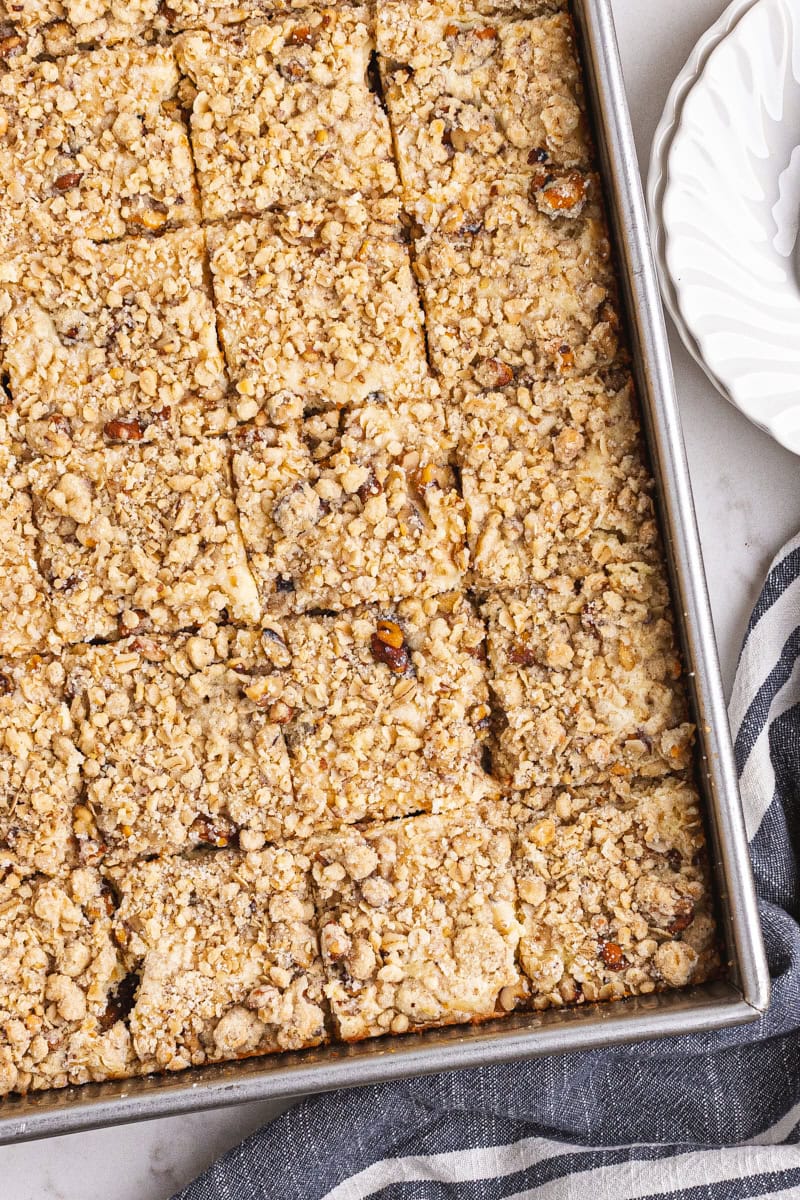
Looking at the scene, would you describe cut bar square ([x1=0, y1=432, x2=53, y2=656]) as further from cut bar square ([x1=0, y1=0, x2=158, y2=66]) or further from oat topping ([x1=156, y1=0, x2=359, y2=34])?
oat topping ([x1=156, y1=0, x2=359, y2=34])

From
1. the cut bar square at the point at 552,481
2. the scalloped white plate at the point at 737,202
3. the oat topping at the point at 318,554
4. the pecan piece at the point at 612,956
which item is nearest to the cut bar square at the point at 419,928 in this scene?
the oat topping at the point at 318,554

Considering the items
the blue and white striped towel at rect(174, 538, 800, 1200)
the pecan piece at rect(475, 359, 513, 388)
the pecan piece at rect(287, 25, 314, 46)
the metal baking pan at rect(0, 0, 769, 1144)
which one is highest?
the pecan piece at rect(287, 25, 314, 46)

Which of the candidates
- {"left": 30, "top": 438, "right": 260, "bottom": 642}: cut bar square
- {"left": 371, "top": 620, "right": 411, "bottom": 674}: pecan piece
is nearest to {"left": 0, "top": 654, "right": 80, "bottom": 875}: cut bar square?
{"left": 30, "top": 438, "right": 260, "bottom": 642}: cut bar square

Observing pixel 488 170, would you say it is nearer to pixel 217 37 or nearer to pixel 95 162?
pixel 217 37

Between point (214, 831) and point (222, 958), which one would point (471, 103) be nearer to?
point (214, 831)

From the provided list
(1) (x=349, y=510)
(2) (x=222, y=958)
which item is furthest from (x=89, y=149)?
(2) (x=222, y=958)

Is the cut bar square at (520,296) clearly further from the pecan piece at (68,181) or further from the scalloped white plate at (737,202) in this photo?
the pecan piece at (68,181)

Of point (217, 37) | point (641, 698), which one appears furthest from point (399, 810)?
point (217, 37)
